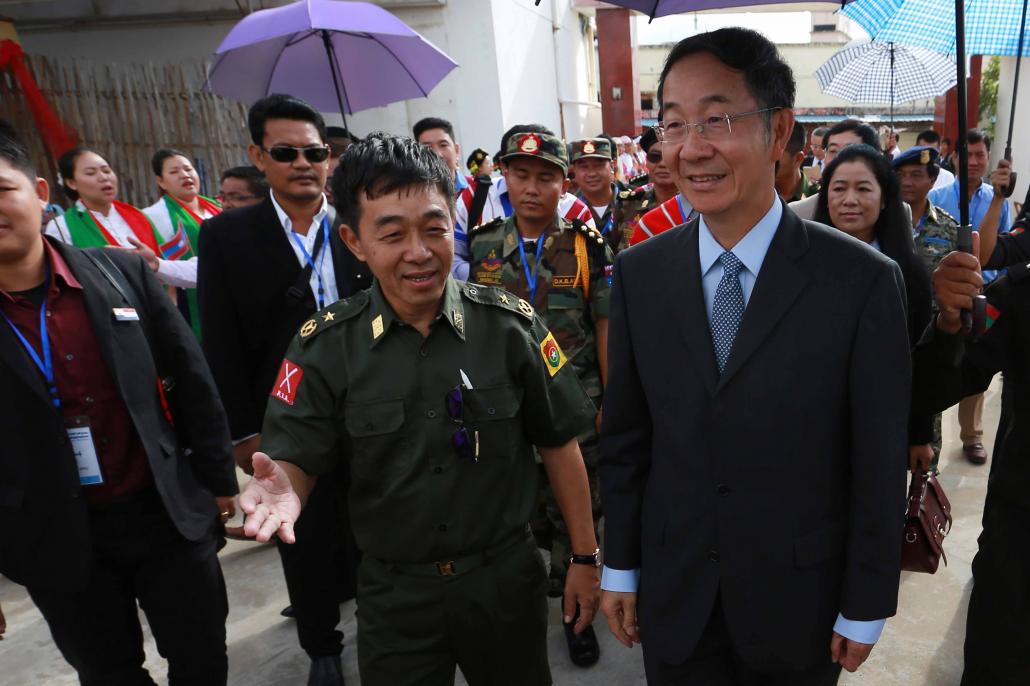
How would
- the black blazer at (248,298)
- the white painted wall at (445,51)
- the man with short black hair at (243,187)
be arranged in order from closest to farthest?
1. the black blazer at (248,298)
2. the man with short black hair at (243,187)
3. the white painted wall at (445,51)

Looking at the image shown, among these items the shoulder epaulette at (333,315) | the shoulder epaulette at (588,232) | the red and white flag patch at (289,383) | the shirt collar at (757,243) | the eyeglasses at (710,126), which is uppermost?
the eyeglasses at (710,126)

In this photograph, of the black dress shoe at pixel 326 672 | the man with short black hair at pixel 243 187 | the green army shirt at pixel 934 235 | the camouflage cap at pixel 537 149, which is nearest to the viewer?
the black dress shoe at pixel 326 672

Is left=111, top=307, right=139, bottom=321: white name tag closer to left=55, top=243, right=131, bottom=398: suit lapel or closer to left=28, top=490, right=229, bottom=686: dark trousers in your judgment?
left=55, top=243, right=131, bottom=398: suit lapel

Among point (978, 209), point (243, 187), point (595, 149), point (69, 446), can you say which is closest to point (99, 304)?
point (69, 446)

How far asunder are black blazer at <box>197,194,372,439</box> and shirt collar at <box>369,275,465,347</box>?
2.81 feet

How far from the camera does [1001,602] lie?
1965 mm

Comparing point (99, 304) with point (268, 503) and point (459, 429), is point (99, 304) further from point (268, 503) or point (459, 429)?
point (459, 429)

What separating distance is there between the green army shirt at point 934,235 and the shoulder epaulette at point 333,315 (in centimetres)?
336

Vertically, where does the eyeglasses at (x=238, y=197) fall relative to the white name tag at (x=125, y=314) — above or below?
above

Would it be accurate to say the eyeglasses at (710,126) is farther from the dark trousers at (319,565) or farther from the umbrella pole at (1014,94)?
the dark trousers at (319,565)

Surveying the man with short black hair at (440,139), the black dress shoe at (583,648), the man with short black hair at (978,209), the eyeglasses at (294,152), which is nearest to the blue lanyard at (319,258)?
the eyeglasses at (294,152)

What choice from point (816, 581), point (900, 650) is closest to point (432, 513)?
point (816, 581)

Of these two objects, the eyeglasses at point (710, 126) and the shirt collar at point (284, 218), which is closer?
the eyeglasses at point (710, 126)

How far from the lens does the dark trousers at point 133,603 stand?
2088mm
